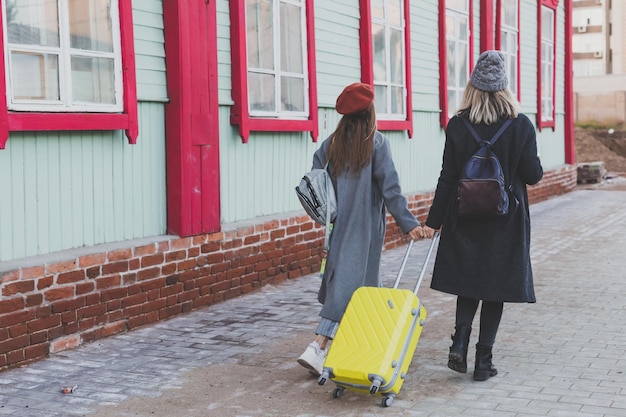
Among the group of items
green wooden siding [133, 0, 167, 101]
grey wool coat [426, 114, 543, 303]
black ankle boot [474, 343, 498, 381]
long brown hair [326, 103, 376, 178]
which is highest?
green wooden siding [133, 0, 167, 101]

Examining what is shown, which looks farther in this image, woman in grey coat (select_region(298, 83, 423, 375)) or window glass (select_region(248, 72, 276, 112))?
window glass (select_region(248, 72, 276, 112))

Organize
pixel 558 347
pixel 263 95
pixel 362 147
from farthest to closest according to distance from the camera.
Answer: pixel 263 95 → pixel 558 347 → pixel 362 147

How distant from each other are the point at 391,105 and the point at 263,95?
348 centimetres

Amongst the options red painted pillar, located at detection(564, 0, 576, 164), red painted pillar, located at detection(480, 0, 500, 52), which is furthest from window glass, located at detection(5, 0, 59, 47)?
red painted pillar, located at detection(564, 0, 576, 164)

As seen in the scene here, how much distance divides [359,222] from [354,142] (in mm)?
470

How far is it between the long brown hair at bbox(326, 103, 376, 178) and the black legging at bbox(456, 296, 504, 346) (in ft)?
3.34

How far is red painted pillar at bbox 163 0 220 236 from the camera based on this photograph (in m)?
8.08

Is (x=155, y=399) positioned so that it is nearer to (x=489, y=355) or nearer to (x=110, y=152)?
(x=489, y=355)

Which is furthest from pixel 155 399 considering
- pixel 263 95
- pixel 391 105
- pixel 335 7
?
pixel 391 105

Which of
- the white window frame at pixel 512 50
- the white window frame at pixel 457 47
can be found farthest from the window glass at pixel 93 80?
the white window frame at pixel 512 50

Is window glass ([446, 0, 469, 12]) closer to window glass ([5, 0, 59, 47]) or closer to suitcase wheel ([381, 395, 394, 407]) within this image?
window glass ([5, 0, 59, 47])

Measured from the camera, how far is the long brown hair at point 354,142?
599 cm

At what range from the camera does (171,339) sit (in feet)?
24.0

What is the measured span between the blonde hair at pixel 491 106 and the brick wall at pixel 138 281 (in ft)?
9.36
